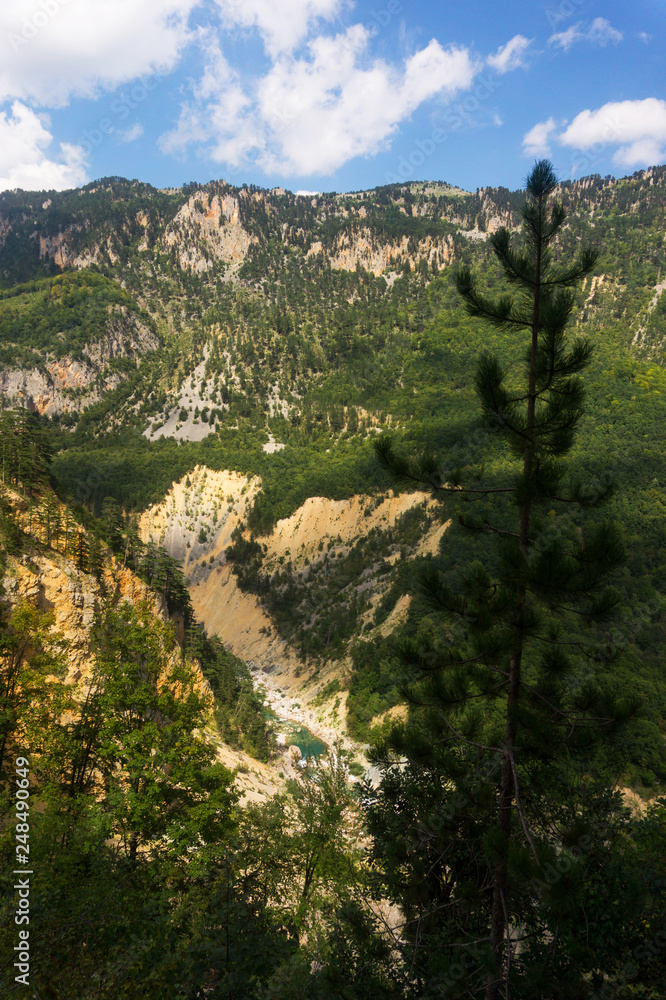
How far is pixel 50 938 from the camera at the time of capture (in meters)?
6.58

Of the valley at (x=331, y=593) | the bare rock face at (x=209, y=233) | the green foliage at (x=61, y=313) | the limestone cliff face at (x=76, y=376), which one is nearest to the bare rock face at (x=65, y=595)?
the valley at (x=331, y=593)

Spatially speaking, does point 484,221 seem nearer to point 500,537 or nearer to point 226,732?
point 226,732

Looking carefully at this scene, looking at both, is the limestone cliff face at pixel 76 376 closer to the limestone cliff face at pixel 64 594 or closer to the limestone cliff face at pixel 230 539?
the limestone cliff face at pixel 230 539

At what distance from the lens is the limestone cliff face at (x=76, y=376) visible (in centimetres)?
9981

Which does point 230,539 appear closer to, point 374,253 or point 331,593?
point 331,593

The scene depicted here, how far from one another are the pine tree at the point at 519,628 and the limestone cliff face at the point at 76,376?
4316 inches

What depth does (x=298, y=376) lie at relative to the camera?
350ft

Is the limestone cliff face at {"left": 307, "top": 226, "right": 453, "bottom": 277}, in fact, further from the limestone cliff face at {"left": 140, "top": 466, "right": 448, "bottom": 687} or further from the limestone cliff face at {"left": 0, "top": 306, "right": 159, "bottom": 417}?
the limestone cliff face at {"left": 140, "top": 466, "right": 448, "bottom": 687}

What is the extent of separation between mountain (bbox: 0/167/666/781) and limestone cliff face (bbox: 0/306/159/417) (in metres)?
0.42

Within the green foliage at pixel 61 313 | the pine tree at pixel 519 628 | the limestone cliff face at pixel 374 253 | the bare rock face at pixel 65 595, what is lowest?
the bare rock face at pixel 65 595

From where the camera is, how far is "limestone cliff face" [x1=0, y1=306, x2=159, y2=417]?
9981 cm

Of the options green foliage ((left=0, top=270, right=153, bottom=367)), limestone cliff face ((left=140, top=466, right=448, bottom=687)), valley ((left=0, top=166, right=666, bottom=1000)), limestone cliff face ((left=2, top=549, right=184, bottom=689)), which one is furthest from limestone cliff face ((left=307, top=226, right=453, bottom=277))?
limestone cliff face ((left=2, top=549, right=184, bottom=689))

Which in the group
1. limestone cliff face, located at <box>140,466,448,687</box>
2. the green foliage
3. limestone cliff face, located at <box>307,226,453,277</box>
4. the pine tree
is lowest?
limestone cliff face, located at <box>140,466,448,687</box>

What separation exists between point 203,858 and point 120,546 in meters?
24.1
